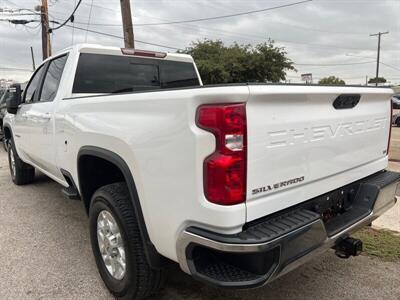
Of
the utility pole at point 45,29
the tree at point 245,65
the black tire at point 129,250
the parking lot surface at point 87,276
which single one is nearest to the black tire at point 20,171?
the parking lot surface at point 87,276

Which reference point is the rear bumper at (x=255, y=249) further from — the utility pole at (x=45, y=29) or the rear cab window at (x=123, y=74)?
the utility pole at (x=45, y=29)

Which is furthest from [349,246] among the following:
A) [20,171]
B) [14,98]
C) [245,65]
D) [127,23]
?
[245,65]

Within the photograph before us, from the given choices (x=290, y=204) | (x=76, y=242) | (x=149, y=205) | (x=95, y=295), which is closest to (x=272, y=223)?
(x=290, y=204)

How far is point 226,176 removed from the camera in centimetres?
192

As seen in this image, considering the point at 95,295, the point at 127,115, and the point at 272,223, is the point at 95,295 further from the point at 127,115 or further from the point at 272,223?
the point at 272,223

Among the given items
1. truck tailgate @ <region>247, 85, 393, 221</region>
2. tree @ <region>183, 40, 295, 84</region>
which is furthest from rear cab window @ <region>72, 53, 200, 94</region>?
tree @ <region>183, 40, 295, 84</region>

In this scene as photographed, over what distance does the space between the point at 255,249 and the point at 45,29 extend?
2386 centimetres

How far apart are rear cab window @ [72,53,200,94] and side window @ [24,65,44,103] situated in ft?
4.31

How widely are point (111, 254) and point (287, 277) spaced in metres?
1.46

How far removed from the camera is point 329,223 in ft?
8.42

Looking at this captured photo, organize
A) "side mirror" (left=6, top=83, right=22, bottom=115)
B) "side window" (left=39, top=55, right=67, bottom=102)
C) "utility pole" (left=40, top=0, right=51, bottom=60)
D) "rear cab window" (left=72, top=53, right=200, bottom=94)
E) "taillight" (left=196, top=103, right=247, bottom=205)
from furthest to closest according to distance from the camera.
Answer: "utility pole" (left=40, top=0, right=51, bottom=60)
"side mirror" (left=6, top=83, right=22, bottom=115)
"side window" (left=39, top=55, right=67, bottom=102)
"rear cab window" (left=72, top=53, right=200, bottom=94)
"taillight" (left=196, top=103, right=247, bottom=205)

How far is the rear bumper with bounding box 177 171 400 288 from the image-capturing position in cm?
191

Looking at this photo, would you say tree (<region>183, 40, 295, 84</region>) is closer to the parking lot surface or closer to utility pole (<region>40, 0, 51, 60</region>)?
utility pole (<region>40, 0, 51, 60</region>)

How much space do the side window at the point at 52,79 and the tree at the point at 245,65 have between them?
28.0m
